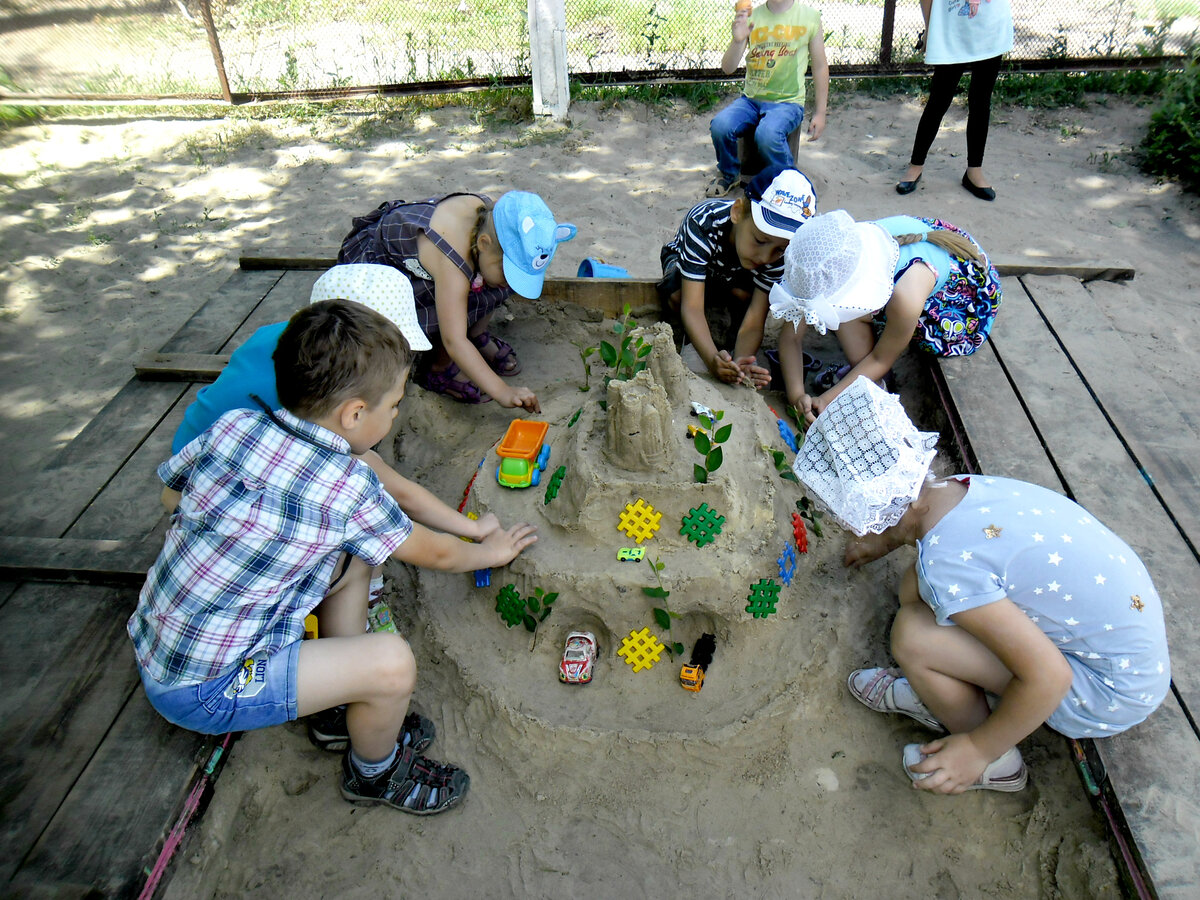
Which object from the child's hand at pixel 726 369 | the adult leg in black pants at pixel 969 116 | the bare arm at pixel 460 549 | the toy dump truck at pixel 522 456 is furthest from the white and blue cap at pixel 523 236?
the adult leg in black pants at pixel 969 116

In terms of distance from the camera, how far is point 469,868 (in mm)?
2074

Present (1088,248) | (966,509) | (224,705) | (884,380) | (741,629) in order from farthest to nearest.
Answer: (1088,248) → (884,380) → (741,629) → (966,509) → (224,705)

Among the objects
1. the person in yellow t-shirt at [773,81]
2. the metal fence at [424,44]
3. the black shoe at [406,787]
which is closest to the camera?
the black shoe at [406,787]

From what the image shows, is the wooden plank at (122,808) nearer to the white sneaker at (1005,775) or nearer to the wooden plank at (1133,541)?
the white sneaker at (1005,775)

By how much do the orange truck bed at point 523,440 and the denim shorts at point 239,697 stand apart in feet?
3.16

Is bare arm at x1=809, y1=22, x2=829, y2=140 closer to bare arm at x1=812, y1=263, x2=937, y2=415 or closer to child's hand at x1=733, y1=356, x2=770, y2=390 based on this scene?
bare arm at x1=812, y1=263, x2=937, y2=415

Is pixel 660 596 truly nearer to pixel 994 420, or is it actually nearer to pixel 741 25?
pixel 994 420

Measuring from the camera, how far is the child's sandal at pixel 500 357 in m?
3.43

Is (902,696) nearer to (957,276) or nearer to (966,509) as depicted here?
(966,509)

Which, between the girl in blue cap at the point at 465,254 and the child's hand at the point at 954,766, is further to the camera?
the girl in blue cap at the point at 465,254

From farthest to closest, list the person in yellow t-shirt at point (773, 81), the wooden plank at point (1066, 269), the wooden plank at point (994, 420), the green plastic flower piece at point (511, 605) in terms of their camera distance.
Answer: the person in yellow t-shirt at point (773, 81)
the wooden plank at point (1066, 269)
the wooden plank at point (994, 420)
the green plastic flower piece at point (511, 605)

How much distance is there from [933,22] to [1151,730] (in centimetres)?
427

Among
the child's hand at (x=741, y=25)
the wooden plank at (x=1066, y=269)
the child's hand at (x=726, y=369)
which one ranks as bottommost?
the child's hand at (x=726, y=369)

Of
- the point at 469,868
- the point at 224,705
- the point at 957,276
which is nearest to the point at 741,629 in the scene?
the point at 469,868
